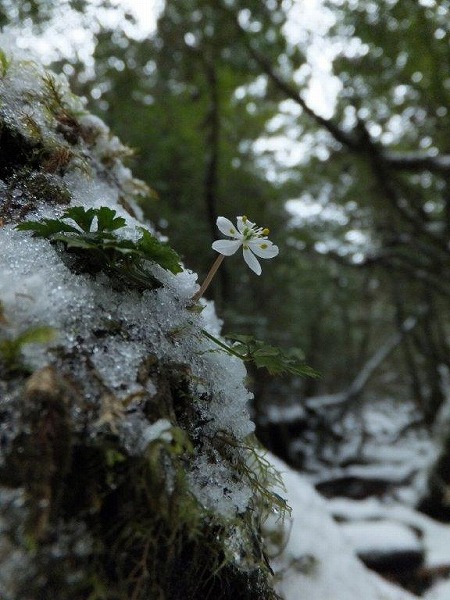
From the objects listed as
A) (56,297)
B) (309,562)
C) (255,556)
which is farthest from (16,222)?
(309,562)

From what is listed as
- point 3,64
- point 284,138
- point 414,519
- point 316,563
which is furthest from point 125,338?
point 284,138

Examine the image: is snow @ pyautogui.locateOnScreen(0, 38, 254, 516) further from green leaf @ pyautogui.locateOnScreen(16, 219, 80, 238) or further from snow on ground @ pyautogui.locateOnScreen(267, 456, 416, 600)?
snow on ground @ pyautogui.locateOnScreen(267, 456, 416, 600)

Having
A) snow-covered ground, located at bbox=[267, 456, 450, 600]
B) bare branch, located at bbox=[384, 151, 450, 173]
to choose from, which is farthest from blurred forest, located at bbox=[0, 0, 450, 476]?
snow-covered ground, located at bbox=[267, 456, 450, 600]

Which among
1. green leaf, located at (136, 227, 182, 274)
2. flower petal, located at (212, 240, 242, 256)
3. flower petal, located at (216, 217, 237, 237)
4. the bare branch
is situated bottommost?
green leaf, located at (136, 227, 182, 274)

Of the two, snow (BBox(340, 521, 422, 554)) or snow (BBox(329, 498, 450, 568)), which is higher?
snow (BBox(329, 498, 450, 568))

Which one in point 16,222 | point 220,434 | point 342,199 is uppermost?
point 342,199

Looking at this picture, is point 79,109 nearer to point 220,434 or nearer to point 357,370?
point 220,434

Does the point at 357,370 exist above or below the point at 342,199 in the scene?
below
